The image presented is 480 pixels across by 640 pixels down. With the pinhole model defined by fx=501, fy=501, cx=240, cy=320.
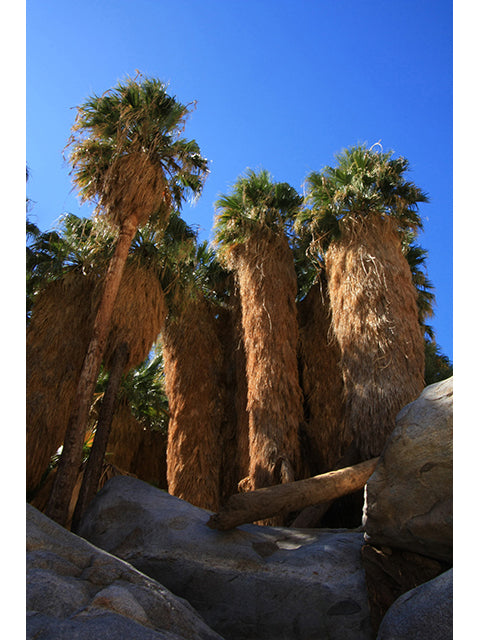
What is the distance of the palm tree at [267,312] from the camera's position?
10.8 metres

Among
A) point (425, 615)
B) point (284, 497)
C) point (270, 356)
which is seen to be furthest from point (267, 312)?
point (425, 615)

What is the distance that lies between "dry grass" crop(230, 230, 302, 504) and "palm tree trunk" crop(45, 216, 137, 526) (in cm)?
348

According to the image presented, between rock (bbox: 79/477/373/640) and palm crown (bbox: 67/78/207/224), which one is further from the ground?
palm crown (bbox: 67/78/207/224)

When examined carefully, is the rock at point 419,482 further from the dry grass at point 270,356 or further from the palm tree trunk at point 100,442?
the palm tree trunk at point 100,442

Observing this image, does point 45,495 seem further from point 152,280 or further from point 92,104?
point 92,104

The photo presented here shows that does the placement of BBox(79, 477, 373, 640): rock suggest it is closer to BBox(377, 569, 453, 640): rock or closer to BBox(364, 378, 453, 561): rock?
BBox(364, 378, 453, 561): rock

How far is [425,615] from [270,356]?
8.53 metres

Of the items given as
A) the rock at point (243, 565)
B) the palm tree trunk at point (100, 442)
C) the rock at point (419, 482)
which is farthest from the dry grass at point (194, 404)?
the rock at point (419, 482)

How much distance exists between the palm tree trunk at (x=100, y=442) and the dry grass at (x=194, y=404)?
2330mm

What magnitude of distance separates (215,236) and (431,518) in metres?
10.2

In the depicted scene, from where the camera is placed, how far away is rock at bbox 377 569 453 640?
3021mm

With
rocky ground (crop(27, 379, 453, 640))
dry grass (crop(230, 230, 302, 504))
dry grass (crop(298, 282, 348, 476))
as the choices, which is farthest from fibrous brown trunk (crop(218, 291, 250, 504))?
rocky ground (crop(27, 379, 453, 640))
